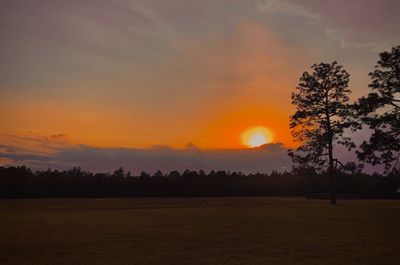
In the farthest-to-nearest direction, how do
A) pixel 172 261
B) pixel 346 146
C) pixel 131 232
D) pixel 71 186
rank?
pixel 71 186 < pixel 346 146 < pixel 131 232 < pixel 172 261

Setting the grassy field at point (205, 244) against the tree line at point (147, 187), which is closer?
the grassy field at point (205, 244)

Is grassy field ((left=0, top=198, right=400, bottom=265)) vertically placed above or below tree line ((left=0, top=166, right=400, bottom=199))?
below

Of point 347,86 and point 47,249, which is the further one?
A: point 347,86

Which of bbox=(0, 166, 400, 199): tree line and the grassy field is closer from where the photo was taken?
the grassy field

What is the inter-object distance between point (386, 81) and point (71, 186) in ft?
301

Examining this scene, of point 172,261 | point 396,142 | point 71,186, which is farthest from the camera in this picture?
point 71,186

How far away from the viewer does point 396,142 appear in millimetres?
47031

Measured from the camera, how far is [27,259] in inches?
702

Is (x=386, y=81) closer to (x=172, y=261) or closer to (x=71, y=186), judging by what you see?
(x=172, y=261)

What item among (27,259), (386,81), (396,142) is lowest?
(27,259)

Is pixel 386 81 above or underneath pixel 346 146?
above

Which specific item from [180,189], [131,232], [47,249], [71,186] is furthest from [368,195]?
[47,249]

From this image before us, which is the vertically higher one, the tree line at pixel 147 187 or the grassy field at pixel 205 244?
the tree line at pixel 147 187

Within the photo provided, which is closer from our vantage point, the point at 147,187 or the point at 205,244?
the point at 205,244
